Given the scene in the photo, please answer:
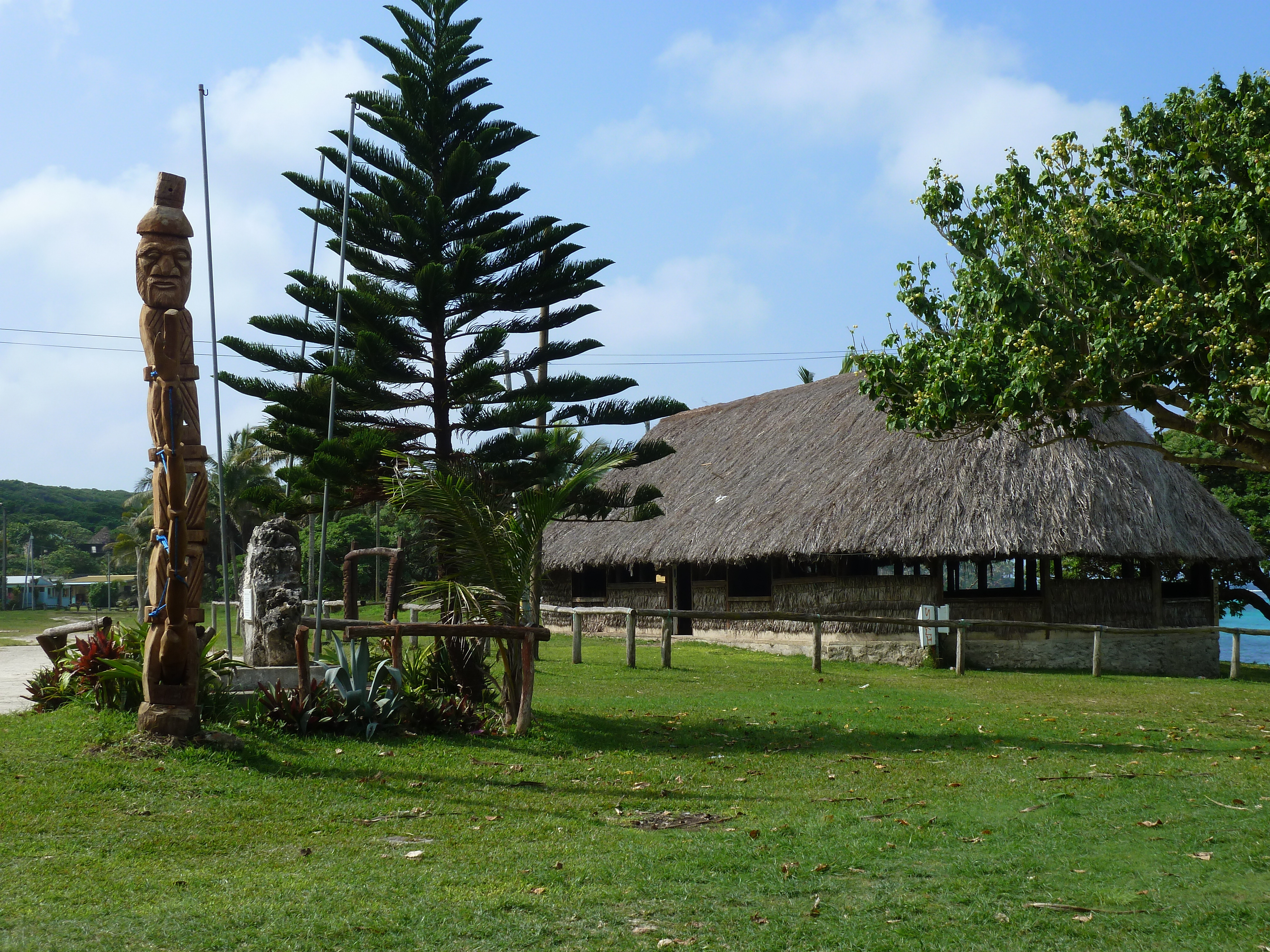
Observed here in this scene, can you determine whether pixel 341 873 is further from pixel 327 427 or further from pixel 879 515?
pixel 879 515

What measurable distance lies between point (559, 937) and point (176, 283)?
17.7ft

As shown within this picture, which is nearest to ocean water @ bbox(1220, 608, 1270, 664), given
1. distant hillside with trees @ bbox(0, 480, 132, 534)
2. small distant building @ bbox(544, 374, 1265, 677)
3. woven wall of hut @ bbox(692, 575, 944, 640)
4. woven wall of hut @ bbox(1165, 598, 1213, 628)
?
woven wall of hut @ bbox(1165, 598, 1213, 628)

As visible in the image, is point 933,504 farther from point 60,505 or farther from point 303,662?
point 60,505

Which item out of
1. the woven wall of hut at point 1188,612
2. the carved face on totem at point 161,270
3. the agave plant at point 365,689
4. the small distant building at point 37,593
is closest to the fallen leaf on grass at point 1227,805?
the agave plant at point 365,689

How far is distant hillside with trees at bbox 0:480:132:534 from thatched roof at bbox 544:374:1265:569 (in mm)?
60124

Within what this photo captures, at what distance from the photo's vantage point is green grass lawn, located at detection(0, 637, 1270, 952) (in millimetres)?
4016

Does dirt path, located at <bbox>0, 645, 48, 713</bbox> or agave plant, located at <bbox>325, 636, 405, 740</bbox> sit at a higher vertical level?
agave plant, located at <bbox>325, 636, 405, 740</bbox>

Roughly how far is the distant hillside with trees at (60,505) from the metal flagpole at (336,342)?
6493 centimetres

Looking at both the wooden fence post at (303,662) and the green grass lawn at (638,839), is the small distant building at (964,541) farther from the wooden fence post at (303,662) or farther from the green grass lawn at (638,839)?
the wooden fence post at (303,662)

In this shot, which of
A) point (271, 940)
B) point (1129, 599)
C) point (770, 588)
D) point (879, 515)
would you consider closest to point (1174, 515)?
point (1129, 599)

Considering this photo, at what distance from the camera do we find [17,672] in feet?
39.7

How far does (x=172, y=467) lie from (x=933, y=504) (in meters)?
12.2

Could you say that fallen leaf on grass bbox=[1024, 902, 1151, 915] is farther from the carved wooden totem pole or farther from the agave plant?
the carved wooden totem pole

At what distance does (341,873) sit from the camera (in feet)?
15.4
